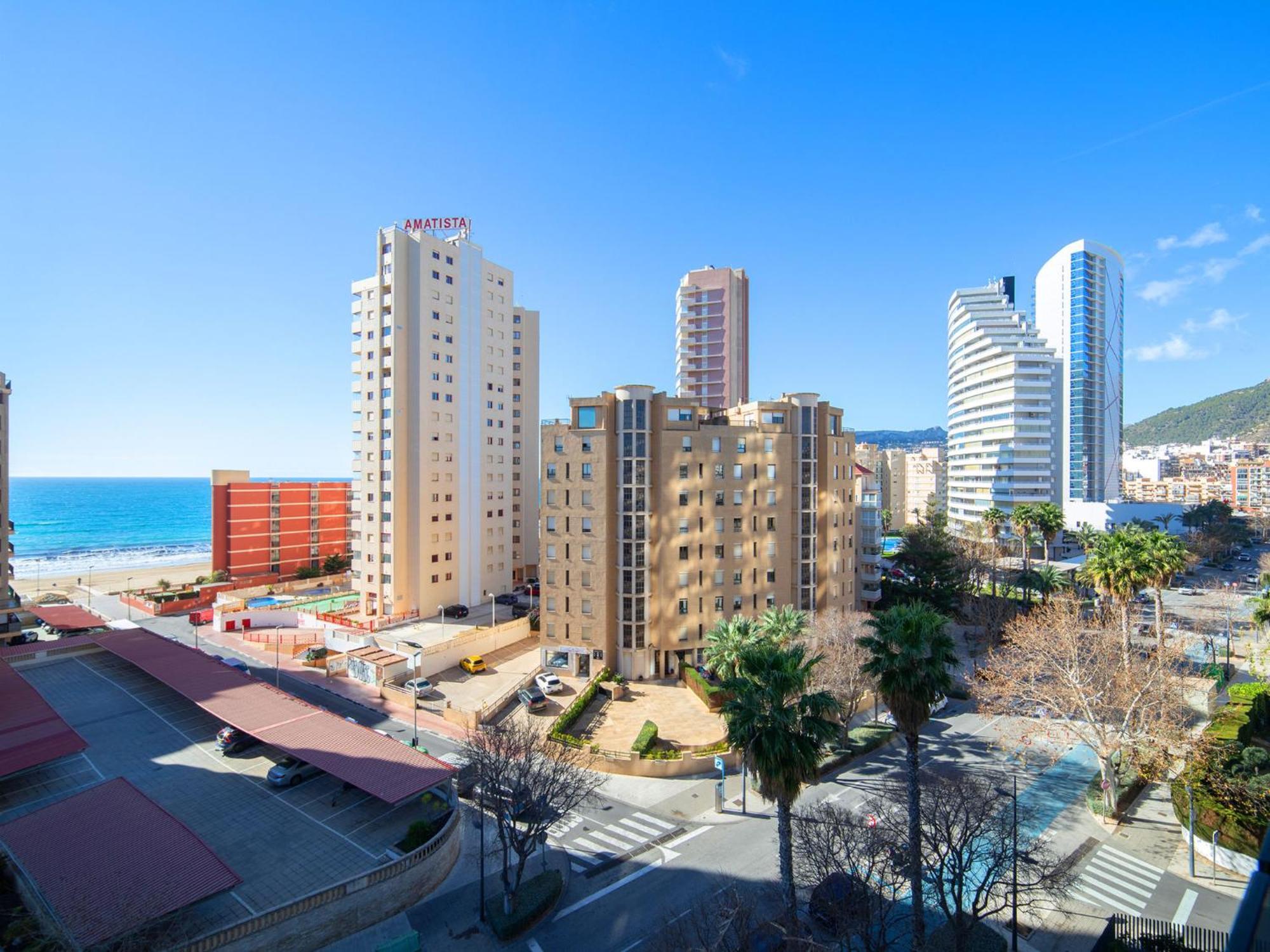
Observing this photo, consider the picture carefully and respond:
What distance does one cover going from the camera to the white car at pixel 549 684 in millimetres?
49188

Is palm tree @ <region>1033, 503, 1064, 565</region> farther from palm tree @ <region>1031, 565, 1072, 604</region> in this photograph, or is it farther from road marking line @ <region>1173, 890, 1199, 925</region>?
road marking line @ <region>1173, 890, 1199, 925</region>

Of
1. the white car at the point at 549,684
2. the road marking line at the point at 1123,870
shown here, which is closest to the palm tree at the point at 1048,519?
the road marking line at the point at 1123,870

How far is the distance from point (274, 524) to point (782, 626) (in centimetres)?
8285

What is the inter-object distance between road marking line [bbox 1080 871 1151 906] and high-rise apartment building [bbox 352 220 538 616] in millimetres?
60994

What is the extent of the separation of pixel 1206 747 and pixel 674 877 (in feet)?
84.8

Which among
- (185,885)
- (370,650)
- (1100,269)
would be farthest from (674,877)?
(1100,269)

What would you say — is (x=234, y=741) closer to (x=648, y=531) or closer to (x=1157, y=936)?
(x=648, y=531)

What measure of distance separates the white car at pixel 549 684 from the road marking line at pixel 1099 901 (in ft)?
113

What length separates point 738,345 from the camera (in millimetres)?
109438

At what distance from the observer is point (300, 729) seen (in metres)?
33.4

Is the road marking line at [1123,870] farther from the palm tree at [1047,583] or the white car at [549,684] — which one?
the palm tree at [1047,583]

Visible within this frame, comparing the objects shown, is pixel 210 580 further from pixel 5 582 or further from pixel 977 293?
pixel 977 293

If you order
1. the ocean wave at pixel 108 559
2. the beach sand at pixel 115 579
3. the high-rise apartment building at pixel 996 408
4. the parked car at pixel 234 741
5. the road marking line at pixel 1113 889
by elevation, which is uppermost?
the high-rise apartment building at pixel 996 408

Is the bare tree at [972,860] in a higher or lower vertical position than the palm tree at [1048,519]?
lower
